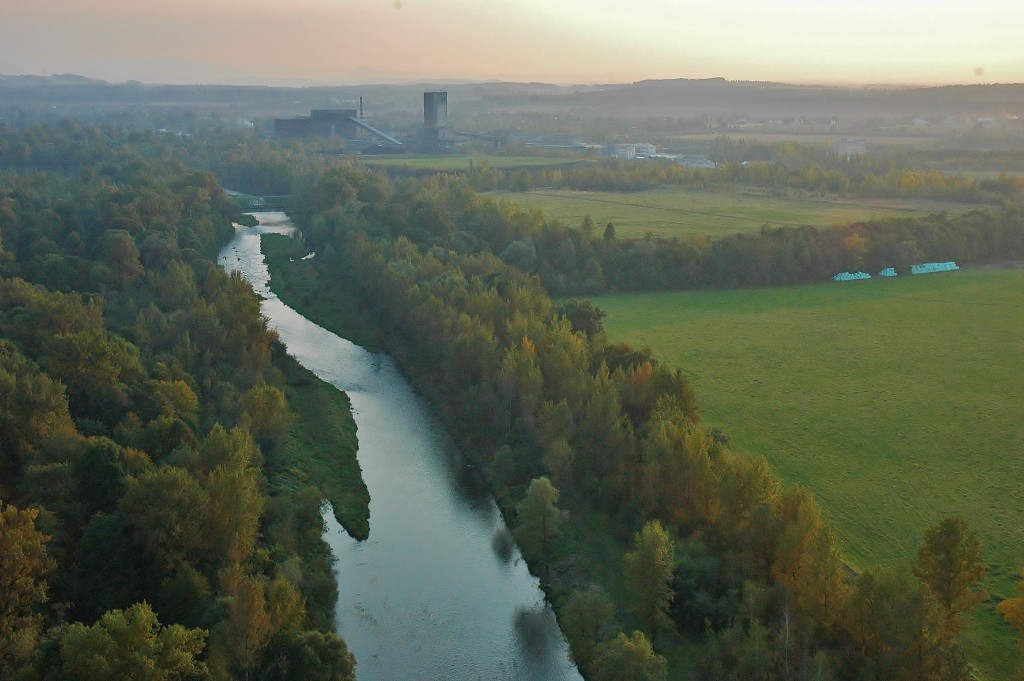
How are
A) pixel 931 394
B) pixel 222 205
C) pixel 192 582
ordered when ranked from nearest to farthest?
pixel 192 582
pixel 931 394
pixel 222 205

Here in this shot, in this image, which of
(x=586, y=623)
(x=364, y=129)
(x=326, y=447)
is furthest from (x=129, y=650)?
(x=364, y=129)

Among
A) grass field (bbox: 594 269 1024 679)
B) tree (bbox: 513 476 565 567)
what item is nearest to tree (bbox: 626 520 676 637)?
tree (bbox: 513 476 565 567)

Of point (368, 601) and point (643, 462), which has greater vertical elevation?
point (643, 462)

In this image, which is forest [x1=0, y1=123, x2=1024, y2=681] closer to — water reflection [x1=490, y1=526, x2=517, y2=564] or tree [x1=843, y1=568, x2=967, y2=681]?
tree [x1=843, y1=568, x2=967, y2=681]

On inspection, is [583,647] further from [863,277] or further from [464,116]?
[464,116]

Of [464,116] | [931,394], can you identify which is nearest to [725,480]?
[931,394]

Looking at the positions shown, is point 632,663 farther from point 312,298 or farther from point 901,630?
point 312,298
